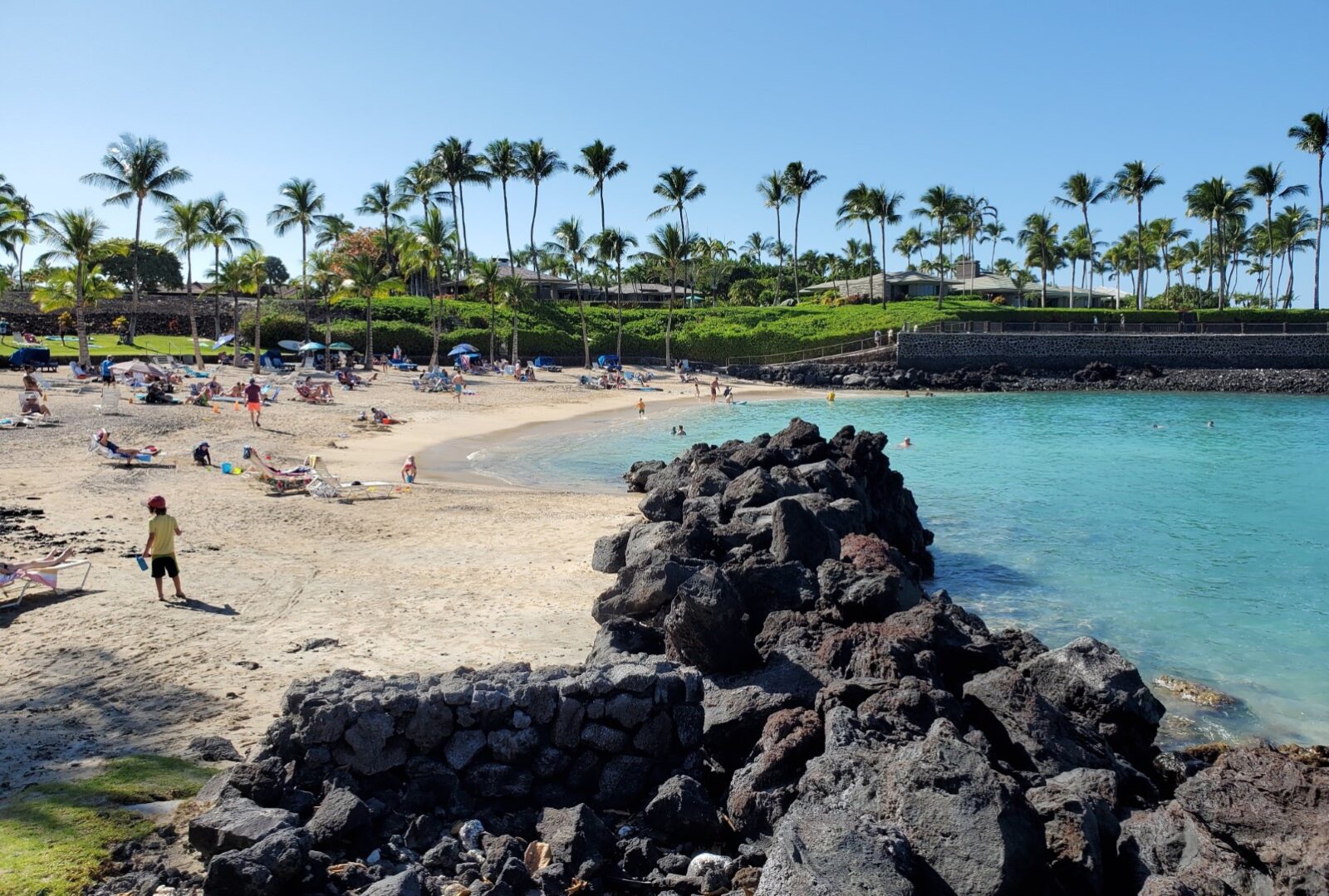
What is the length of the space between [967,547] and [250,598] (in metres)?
13.1

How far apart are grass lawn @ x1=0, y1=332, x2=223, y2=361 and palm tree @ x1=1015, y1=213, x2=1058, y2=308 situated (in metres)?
62.1

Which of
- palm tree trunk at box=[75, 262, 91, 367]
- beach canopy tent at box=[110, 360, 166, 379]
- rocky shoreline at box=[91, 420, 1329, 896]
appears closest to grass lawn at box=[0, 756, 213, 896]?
rocky shoreline at box=[91, 420, 1329, 896]

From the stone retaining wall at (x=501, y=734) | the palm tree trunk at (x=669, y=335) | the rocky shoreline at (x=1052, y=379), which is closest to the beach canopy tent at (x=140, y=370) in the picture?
the palm tree trunk at (x=669, y=335)

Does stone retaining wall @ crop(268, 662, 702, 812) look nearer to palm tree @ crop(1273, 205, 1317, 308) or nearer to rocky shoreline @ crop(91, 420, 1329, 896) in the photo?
rocky shoreline @ crop(91, 420, 1329, 896)

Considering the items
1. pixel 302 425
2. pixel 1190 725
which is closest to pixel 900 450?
pixel 302 425

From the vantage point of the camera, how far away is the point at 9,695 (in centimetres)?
855

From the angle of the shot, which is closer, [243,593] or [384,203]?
[243,593]

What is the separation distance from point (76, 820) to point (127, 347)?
177 ft

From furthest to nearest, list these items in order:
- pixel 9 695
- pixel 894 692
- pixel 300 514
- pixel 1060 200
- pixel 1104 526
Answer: pixel 1060 200 < pixel 1104 526 < pixel 300 514 < pixel 9 695 < pixel 894 692

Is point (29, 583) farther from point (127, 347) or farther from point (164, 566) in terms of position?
point (127, 347)

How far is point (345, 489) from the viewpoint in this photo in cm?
2019

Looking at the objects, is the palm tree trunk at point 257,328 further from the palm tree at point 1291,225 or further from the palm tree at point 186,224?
the palm tree at point 1291,225

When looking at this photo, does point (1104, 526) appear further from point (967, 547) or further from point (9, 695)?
point (9, 695)

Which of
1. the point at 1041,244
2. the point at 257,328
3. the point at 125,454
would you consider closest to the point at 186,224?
the point at 257,328
